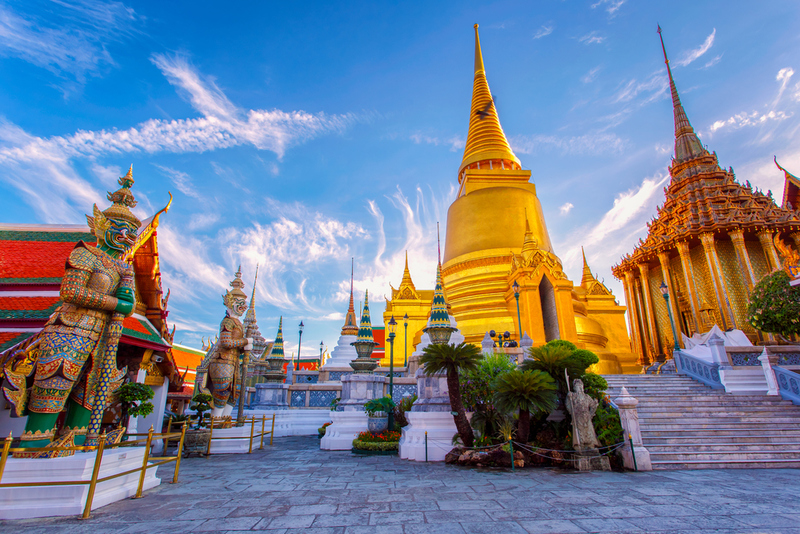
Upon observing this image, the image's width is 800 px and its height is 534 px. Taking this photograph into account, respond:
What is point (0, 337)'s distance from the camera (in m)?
6.14

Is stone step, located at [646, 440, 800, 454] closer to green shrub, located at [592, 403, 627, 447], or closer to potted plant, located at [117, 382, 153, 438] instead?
green shrub, located at [592, 403, 627, 447]

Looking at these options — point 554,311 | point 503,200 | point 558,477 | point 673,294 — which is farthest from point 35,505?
point 673,294

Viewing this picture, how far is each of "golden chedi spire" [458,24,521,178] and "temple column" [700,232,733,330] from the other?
40.3 ft

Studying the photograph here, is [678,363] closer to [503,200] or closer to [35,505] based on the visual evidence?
[503,200]

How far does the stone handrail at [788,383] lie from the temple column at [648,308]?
Result: 39.7ft

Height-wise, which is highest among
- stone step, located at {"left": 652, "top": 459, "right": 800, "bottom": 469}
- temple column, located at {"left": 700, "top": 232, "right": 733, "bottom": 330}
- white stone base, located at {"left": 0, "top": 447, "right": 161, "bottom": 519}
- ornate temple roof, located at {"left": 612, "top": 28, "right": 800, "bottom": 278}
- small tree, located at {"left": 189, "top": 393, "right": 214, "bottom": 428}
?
ornate temple roof, located at {"left": 612, "top": 28, "right": 800, "bottom": 278}

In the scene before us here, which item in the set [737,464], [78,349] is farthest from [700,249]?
[78,349]

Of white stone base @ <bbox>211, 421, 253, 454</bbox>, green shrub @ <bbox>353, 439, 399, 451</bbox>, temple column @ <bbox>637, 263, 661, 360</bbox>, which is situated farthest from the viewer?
temple column @ <bbox>637, 263, 661, 360</bbox>

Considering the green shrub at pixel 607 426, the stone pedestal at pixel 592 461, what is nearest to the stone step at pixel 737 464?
the green shrub at pixel 607 426

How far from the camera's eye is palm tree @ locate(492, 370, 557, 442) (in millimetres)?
7508

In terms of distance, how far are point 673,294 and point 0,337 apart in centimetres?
2698

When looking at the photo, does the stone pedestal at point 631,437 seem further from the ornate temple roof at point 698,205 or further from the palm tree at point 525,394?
the ornate temple roof at point 698,205

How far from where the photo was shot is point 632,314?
82.0ft

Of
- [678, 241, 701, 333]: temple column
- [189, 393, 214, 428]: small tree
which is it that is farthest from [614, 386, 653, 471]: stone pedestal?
[678, 241, 701, 333]: temple column
